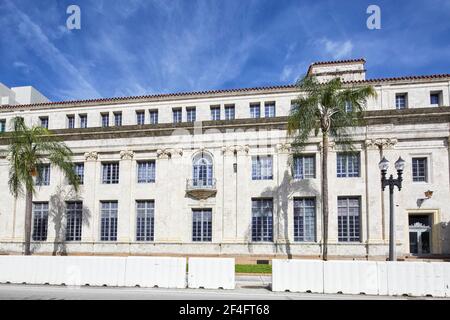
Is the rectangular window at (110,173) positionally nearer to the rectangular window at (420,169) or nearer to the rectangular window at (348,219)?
the rectangular window at (348,219)

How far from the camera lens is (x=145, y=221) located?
29797 mm

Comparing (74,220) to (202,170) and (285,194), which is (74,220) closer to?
(202,170)

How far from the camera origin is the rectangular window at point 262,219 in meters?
28.0

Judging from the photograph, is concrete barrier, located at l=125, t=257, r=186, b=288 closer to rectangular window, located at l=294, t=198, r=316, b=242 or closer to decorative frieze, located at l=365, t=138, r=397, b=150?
rectangular window, located at l=294, t=198, r=316, b=242

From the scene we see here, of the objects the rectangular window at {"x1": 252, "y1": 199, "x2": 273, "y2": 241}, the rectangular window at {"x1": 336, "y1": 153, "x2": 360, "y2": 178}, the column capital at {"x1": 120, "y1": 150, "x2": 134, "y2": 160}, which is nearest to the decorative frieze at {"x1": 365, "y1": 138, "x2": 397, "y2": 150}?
the rectangular window at {"x1": 336, "y1": 153, "x2": 360, "y2": 178}

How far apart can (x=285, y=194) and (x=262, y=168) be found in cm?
265

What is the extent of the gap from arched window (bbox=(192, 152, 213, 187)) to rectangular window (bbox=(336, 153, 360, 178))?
9.70m

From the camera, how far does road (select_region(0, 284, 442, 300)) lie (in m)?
13.1

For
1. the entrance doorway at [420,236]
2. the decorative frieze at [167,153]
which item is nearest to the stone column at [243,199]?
the decorative frieze at [167,153]

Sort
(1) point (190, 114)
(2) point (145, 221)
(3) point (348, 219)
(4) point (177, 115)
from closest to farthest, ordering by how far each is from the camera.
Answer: (3) point (348, 219) → (2) point (145, 221) → (1) point (190, 114) → (4) point (177, 115)

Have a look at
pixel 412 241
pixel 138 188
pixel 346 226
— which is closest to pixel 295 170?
pixel 346 226

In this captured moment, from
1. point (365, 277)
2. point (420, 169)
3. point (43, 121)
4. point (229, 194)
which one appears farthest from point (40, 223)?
point (420, 169)
